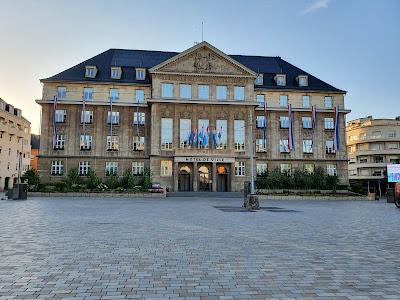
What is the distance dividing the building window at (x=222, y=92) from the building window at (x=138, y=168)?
15138 millimetres

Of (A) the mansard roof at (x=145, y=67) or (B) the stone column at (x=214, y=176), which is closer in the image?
(B) the stone column at (x=214, y=176)

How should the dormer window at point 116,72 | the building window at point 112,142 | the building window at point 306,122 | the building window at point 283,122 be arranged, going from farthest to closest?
the building window at point 306,122
the building window at point 283,122
the dormer window at point 116,72
the building window at point 112,142

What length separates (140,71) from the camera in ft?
178

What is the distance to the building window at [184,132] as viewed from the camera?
4969 centimetres

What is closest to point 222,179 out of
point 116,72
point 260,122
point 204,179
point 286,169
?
point 204,179

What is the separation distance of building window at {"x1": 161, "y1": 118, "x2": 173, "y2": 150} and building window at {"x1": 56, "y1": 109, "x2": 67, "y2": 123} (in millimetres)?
14608

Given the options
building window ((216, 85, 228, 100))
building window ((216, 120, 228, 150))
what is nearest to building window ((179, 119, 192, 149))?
building window ((216, 120, 228, 150))

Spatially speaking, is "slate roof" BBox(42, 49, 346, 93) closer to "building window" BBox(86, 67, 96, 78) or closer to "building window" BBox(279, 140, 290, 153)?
"building window" BBox(86, 67, 96, 78)

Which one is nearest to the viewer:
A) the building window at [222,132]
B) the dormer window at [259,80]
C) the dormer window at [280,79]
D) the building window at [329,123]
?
the building window at [222,132]

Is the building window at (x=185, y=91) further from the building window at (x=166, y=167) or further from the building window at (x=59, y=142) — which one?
the building window at (x=59, y=142)

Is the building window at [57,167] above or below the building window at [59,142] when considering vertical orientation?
below

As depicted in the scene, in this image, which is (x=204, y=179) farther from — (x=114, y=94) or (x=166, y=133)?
(x=114, y=94)

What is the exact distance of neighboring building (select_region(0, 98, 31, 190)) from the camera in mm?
71625

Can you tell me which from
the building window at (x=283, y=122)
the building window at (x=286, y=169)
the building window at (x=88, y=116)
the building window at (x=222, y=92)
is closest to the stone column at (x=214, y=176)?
the building window at (x=222, y=92)
